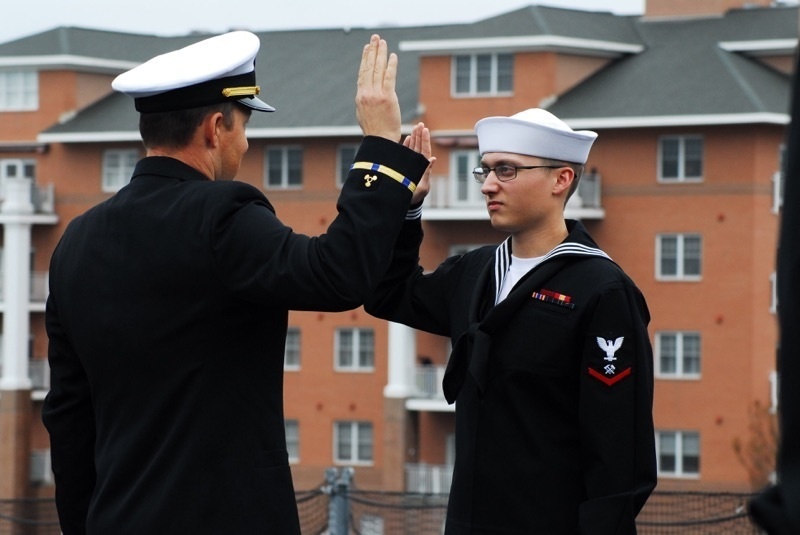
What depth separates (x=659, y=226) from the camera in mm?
47156

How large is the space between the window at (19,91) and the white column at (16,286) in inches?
113

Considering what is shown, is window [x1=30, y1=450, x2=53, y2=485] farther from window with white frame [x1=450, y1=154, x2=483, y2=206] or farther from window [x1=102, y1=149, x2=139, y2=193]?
window with white frame [x1=450, y1=154, x2=483, y2=206]

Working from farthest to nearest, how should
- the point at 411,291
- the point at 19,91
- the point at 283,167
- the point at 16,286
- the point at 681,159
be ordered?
the point at 19,91
the point at 16,286
the point at 283,167
the point at 681,159
the point at 411,291

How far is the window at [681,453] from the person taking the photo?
1827 inches

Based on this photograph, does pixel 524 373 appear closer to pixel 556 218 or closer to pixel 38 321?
pixel 556 218

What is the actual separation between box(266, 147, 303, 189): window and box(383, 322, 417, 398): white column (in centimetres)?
570

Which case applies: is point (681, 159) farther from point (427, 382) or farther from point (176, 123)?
point (176, 123)

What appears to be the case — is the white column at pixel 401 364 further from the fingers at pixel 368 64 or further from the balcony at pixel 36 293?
the fingers at pixel 368 64

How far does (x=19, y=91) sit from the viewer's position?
5541 cm

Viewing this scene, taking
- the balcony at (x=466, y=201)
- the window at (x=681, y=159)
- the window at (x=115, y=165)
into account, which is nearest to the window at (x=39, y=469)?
the window at (x=115, y=165)

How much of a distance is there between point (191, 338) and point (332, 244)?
1.70ft

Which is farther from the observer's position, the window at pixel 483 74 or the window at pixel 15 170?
the window at pixel 15 170

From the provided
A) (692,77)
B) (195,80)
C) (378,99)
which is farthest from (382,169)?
(692,77)

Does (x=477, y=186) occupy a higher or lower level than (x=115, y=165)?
lower
